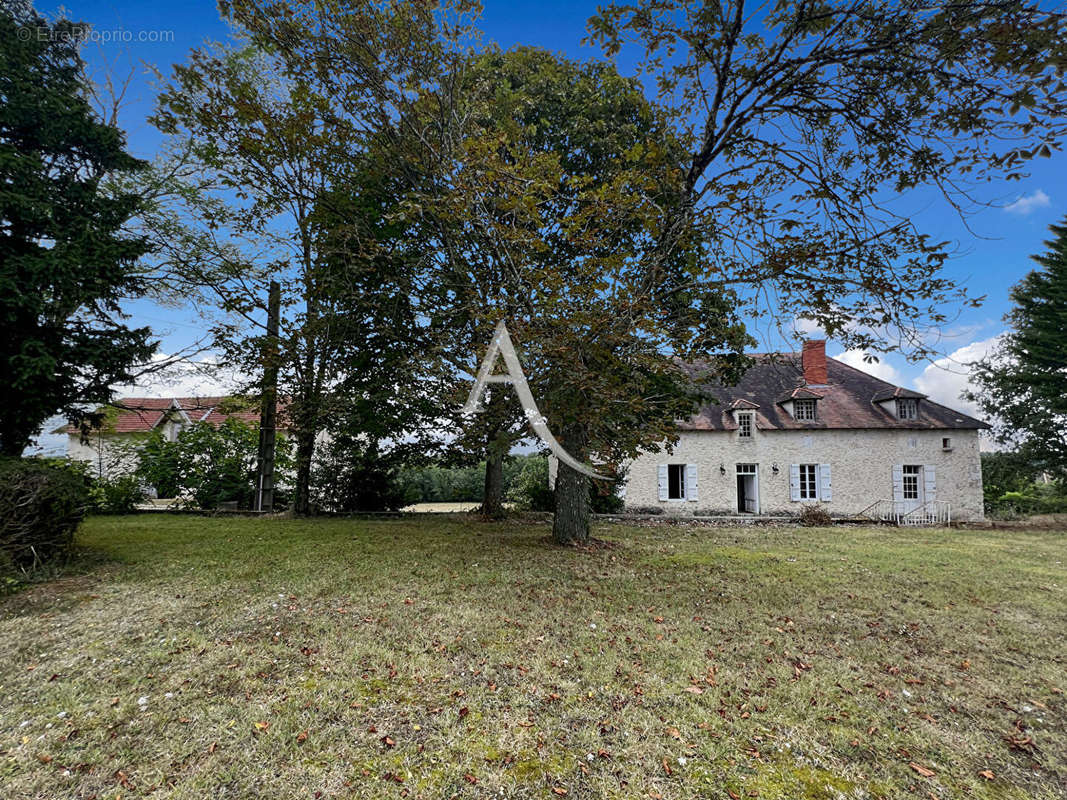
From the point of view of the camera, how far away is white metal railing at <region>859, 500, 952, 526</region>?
682 inches

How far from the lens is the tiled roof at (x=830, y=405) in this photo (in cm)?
1795

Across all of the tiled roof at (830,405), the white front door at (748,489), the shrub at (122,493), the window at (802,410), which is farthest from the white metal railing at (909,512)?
the shrub at (122,493)

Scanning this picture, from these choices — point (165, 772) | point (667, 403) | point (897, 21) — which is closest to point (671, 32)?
point (897, 21)

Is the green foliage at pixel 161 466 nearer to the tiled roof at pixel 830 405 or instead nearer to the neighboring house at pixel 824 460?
the neighboring house at pixel 824 460

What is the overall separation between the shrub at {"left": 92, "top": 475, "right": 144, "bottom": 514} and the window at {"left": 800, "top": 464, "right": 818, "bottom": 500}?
21.9 meters

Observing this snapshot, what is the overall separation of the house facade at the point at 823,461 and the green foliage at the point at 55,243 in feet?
50.1

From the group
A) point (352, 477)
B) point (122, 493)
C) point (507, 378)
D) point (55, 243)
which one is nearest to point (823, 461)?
point (507, 378)

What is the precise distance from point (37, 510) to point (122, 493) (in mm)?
9718

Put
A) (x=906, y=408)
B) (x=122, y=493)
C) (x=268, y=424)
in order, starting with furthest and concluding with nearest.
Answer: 1. (x=906, y=408)
2. (x=122, y=493)
3. (x=268, y=424)

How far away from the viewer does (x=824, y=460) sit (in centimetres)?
1798

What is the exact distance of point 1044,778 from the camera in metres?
2.79

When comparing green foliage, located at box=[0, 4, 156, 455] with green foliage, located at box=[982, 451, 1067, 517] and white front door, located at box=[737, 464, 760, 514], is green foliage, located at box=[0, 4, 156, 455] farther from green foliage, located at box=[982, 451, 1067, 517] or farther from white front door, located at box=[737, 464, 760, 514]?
green foliage, located at box=[982, 451, 1067, 517]

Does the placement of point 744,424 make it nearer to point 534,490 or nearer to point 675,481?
point 675,481

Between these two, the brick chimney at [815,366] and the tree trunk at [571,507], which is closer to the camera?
the tree trunk at [571,507]
